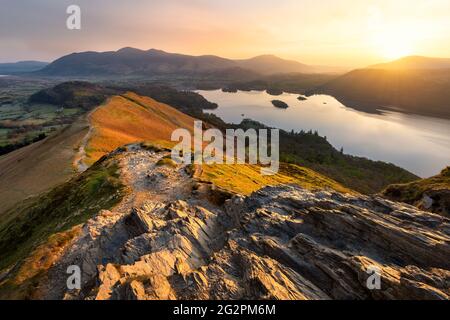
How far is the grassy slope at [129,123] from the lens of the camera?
231 ft

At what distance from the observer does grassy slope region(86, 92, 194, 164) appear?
2777 inches

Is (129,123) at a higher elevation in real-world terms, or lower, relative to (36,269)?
higher

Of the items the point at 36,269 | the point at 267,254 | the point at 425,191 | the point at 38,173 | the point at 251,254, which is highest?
the point at 251,254

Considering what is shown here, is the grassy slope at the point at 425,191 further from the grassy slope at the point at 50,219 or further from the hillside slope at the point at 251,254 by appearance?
the grassy slope at the point at 50,219

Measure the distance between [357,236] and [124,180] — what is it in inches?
1163

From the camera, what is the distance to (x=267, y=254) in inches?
812

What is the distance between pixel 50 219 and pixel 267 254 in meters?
27.4

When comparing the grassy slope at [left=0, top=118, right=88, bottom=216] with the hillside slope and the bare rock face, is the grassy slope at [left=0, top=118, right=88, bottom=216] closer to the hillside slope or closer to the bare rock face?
the hillside slope

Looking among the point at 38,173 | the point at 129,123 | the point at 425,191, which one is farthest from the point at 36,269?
the point at 129,123

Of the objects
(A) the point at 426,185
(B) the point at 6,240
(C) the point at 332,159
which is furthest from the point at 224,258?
(C) the point at 332,159

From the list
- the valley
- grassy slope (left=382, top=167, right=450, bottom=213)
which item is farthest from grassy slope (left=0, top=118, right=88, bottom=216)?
grassy slope (left=382, top=167, right=450, bottom=213)

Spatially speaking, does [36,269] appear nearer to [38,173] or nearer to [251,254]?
[251,254]

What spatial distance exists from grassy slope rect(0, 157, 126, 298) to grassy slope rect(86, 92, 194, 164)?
678 inches
